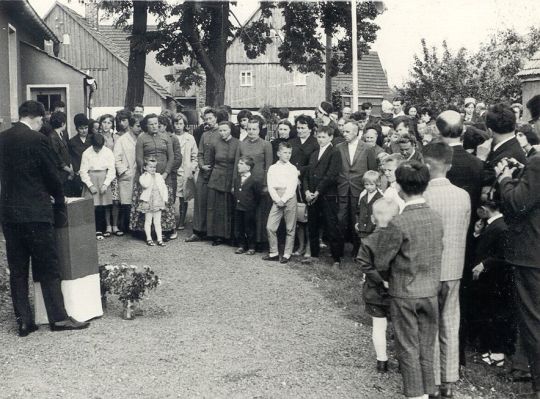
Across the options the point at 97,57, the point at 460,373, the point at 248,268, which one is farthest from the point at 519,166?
the point at 97,57

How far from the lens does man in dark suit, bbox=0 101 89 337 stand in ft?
22.6

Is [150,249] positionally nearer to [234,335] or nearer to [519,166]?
[234,335]

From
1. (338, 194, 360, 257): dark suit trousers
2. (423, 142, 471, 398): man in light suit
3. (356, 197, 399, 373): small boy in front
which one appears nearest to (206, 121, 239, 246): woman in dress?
(338, 194, 360, 257): dark suit trousers

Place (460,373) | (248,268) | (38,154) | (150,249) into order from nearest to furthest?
(460,373), (38,154), (248,268), (150,249)

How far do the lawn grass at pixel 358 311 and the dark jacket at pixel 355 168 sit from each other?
3.49 ft

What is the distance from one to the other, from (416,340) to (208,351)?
202 cm

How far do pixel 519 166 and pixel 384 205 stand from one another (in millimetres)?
1159

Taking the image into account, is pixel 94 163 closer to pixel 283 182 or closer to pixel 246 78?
pixel 283 182

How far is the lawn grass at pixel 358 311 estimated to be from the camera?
19.3ft

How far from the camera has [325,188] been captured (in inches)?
392

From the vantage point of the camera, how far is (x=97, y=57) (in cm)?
4731

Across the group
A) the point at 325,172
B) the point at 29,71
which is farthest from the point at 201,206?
the point at 29,71

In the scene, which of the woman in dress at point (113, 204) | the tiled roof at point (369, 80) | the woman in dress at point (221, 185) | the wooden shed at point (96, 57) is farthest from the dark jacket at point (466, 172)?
the tiled roof at point (369, 80)

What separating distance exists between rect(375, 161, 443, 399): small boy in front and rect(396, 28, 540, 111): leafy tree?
19148 mm
